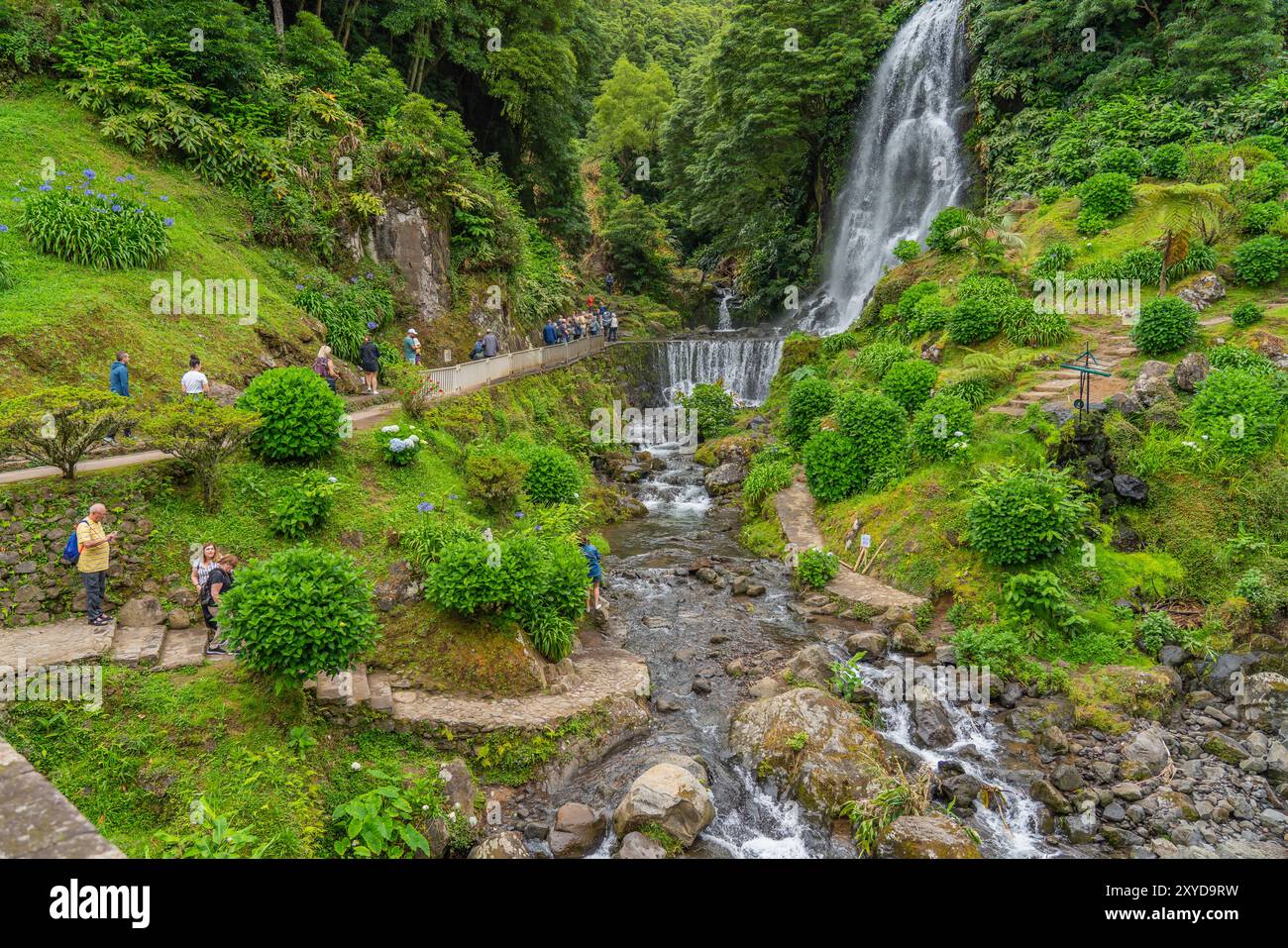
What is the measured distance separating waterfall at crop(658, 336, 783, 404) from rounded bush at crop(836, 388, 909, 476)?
38.1 feet

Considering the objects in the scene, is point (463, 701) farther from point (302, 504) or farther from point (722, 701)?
point (302, 504)

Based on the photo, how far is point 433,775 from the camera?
24.6 ft

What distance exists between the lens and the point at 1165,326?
1423 cm

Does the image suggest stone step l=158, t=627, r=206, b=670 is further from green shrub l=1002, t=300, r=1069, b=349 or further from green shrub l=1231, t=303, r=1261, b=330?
green shrub l=1231, t=303, r=1261, b=330

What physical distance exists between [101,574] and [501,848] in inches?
236

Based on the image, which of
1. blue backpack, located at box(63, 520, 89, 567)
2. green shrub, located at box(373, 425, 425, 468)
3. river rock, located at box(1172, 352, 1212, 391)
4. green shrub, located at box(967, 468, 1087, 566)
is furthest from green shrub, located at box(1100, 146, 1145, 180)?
blue backpack, located at box(63, 520, 89, 567)

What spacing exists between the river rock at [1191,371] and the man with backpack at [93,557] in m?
17.9

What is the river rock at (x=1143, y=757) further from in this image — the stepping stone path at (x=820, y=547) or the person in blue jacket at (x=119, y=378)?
the person in blue jacket at (x=119, y=378)

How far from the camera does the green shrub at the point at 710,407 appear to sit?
25016mm

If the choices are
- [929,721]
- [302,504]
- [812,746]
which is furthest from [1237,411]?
[302,504]

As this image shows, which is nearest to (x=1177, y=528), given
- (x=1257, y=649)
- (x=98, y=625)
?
(x=1257, y=649)

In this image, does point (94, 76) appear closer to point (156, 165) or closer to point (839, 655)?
point (156, 165)
